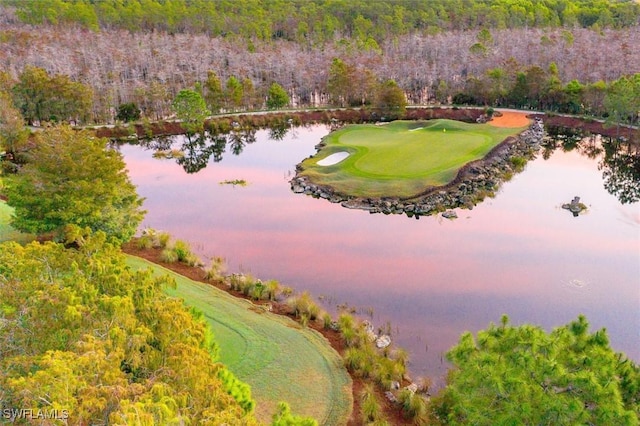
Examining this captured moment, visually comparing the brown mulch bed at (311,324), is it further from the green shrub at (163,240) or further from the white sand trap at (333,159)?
the white sand trap at (333,159)

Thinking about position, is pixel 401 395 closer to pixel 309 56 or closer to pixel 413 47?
pixel 309 56

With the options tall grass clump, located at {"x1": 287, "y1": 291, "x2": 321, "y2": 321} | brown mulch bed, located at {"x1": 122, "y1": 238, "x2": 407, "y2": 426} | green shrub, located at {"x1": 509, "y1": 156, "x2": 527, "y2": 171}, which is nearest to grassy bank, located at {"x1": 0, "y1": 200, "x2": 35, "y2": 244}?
brown mulch bed, located at {"x1": 122, "y1": 238, "x2": 407, "y2": 426}

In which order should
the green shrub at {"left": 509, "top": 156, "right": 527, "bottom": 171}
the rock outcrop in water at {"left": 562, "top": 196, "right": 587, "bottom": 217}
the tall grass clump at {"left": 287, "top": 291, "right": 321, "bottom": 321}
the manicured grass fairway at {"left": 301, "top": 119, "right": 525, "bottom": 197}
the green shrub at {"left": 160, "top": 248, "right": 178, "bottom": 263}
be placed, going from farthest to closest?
the green shrub at {"left": 509, "top": 156, "right": 527, "bottom": 171}, the manicured grass fairway at {"left": 301, "top": 119, "right": 525, "bottom": 197}, the rock outcrop in water at {"left": 562, "top": 196, "right": 587, "bottom": 217}, the green shrub at {"left": 160, "top": 248, "right": 178, "bottom": 263}, the tall grass clump at {"left": 287, "top": 291, "right": 321, "bottom": 321}

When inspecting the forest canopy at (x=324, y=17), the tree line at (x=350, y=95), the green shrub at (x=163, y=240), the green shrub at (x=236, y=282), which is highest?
the forest canopy at (x=324, y=17)

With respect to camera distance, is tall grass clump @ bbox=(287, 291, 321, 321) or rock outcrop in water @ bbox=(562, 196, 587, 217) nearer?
tall grass clump @ bbox=(287, 291, 321, 321)

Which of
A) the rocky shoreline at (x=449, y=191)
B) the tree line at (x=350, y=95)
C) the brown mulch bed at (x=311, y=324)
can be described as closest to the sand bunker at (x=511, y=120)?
the tree line at (x=350, y=95)

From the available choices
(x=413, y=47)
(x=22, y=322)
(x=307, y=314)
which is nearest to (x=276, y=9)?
(x=413, y=47)

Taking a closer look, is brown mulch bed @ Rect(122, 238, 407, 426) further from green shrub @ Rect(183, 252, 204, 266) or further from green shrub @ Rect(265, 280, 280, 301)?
Result: green shrub @ Rect(265, 280, 280, 301)
